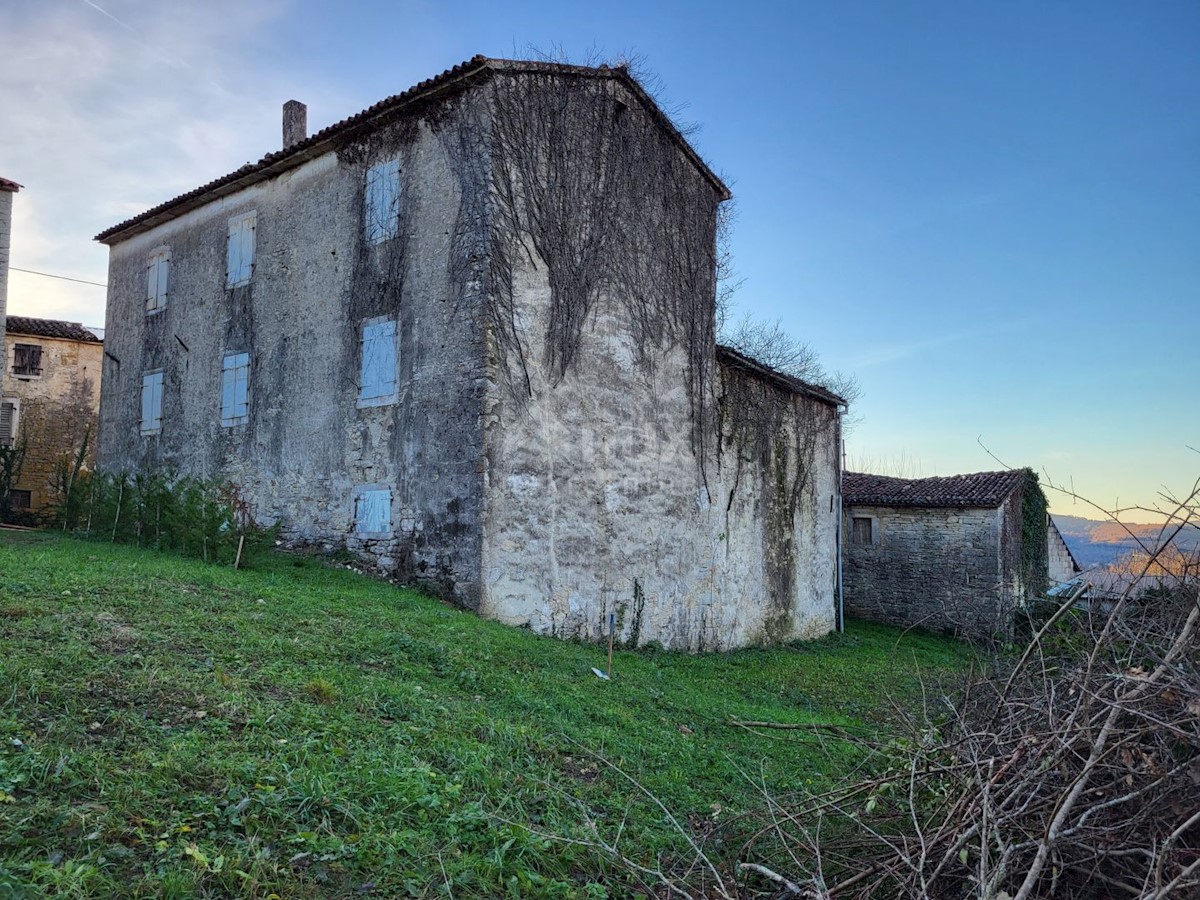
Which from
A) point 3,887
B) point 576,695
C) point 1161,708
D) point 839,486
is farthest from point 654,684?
point 839,486

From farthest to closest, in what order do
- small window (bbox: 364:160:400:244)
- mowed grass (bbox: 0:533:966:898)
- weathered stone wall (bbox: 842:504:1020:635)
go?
weathered stone wall (bbox: 842:504:1020:635) < small window (bbox: 364:160:400:244) < mowed grass (bbox: 0:533:966:898)

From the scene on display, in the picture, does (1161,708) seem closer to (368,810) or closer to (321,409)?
(368,810)

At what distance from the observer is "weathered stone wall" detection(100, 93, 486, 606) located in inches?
466

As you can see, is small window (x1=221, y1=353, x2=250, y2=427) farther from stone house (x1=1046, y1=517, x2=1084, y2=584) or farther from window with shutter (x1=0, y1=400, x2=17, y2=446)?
stone house (x1=1046, y1=517, x2=1084, y2=584)

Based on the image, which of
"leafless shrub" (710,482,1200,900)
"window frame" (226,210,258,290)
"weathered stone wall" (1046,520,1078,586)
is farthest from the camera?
"weathered stone wall" (1046,520,1078,586)

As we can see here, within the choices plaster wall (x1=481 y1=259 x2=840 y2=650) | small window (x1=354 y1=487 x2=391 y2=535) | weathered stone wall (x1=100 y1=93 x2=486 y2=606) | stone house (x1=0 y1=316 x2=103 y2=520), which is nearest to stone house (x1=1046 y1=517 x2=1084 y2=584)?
plaster wall (x1=481 y1=259 x2=840 y2=650)

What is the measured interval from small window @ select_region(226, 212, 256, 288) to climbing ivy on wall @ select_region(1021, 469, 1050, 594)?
817 inches

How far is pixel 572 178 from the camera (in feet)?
42.0

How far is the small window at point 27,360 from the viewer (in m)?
24.9

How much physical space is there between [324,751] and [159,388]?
46.1 feet

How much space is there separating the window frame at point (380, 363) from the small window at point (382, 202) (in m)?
1.37

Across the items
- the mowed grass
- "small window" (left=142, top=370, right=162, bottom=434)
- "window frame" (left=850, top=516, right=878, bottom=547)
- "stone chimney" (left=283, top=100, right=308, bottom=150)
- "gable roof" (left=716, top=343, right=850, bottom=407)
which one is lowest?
the mowed grass

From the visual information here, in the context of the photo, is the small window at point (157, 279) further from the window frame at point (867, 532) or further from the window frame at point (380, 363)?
the window frame at point (867, 532)

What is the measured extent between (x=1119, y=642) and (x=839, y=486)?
15.7 m
